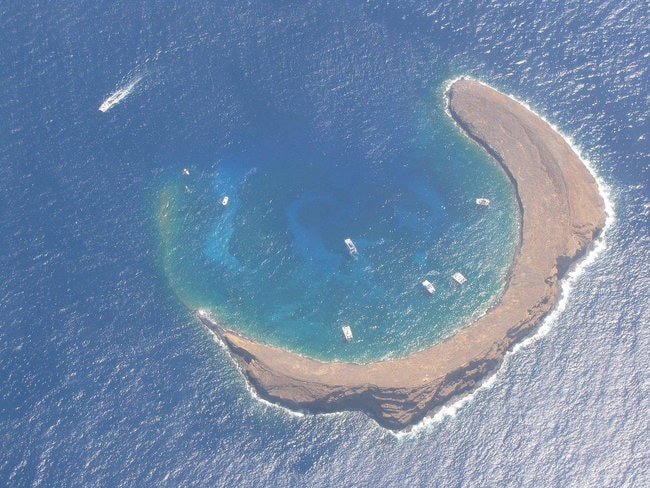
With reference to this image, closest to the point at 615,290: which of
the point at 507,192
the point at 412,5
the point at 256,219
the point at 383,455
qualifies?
the point at 507,192

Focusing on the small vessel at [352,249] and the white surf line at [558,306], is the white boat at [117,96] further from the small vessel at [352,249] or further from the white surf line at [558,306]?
the white surf line at [558,306]

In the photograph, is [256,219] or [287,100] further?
[287,100]

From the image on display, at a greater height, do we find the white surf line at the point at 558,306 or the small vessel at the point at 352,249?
the small vessel at the point at 352,249

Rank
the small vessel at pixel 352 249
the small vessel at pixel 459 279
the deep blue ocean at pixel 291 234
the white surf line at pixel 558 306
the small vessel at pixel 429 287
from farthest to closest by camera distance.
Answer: the small vessel at pixel 352 249 → the small vessel at pixel 459 279 → the small vessel at pixel 429 287 → the white surf line at pixel 558 306 → the deep blue ocean at pixel 291 234

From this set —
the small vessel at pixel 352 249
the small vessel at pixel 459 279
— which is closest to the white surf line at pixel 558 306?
the small vessel at pixel 459 279

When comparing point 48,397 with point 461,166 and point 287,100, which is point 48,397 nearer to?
point 287,100

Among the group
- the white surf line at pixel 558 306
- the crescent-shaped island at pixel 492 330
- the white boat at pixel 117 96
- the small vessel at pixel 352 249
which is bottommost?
the white surf line at pixel 558 306
